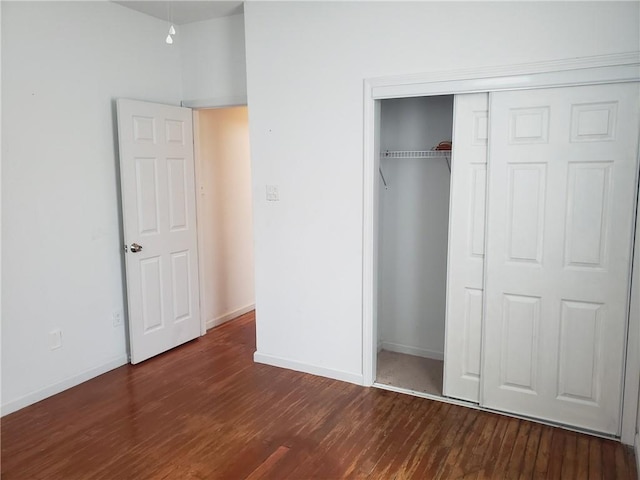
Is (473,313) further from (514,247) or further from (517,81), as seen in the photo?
(517,81)

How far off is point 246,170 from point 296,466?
337cm

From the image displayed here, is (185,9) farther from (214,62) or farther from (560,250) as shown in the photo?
(560,250)

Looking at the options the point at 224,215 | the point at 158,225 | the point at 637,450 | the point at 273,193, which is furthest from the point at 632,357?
the point at 224,215

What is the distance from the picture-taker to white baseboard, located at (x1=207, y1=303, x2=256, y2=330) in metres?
4.86

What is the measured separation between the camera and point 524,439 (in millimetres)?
2799

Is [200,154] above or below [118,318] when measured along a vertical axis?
above

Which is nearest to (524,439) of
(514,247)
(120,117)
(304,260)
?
(514,247)

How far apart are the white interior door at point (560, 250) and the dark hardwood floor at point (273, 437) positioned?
26 centimetres

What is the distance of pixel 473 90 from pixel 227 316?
10.8ft

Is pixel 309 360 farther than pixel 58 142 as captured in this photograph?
Yes

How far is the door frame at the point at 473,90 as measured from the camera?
2596 mm

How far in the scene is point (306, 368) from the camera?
3.75m

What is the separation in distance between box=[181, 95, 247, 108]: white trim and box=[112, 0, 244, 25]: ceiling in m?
0.66

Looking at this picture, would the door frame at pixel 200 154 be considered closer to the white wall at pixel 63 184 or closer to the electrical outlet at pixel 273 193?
the white wall at pixel 63 184
